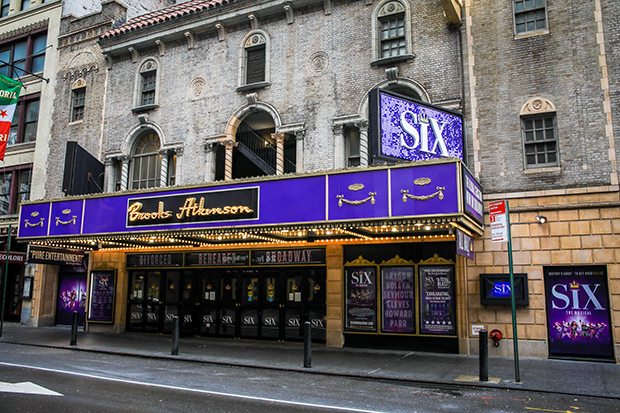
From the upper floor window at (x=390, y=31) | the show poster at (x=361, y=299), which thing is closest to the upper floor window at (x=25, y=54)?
the upper floor window at (x=390, y=31)

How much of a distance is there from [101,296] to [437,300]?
45.0 ft

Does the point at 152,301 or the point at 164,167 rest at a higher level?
the point at 164,167

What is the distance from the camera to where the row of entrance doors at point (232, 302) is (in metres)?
16.6

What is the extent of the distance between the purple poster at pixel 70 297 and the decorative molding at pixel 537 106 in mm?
19057

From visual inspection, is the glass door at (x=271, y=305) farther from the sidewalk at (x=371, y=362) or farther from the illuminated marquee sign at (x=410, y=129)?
the illuminated marquee sign at (x=410, y=129)

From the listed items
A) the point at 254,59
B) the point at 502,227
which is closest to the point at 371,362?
the point at 502,227

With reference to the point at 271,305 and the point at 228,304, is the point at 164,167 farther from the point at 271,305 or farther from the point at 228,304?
the point at 271,305

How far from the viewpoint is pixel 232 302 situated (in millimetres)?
17906

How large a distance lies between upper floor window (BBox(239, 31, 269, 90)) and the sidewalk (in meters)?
9.64

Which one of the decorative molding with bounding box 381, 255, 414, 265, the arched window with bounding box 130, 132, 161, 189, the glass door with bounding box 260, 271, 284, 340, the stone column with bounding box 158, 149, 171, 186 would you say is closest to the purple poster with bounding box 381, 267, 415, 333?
the decorative molding with bounding box 381, 255, 414, 265

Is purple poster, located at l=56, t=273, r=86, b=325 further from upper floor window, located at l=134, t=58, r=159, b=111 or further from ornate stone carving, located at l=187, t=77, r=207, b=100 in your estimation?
ornate stone carving, located at l=187, t=77, r=207, b=100

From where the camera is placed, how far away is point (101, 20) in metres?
22.7

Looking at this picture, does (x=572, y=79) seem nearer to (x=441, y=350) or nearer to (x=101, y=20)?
(x=441, y=350)

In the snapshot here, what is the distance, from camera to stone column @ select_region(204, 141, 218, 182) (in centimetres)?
1875
